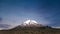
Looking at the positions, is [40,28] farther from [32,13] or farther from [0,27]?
[0,27]

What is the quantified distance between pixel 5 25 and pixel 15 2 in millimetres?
418

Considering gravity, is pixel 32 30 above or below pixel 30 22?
below

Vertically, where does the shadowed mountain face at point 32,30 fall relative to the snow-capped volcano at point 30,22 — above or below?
below

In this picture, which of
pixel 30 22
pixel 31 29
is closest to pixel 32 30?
pixel 31 29

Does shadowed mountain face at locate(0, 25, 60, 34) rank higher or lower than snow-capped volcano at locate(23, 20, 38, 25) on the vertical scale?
lower

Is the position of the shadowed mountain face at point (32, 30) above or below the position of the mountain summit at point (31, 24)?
below

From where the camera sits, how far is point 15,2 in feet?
7.10

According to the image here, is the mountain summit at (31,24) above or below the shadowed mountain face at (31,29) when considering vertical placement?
above

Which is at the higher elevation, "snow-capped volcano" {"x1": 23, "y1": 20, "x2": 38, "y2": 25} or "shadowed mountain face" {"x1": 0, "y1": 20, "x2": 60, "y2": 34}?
"snow-capped volcano" {"x1": 23, "y1": 20, "x2": 38, "y2": 25}

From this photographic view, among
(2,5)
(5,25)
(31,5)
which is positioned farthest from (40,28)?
(2,5)

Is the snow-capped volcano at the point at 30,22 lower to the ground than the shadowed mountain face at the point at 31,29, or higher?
higher

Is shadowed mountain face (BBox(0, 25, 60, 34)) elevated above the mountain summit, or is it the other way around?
the mountain summit

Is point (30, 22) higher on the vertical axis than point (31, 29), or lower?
higher

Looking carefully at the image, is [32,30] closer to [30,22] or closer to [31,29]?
[31,29]
